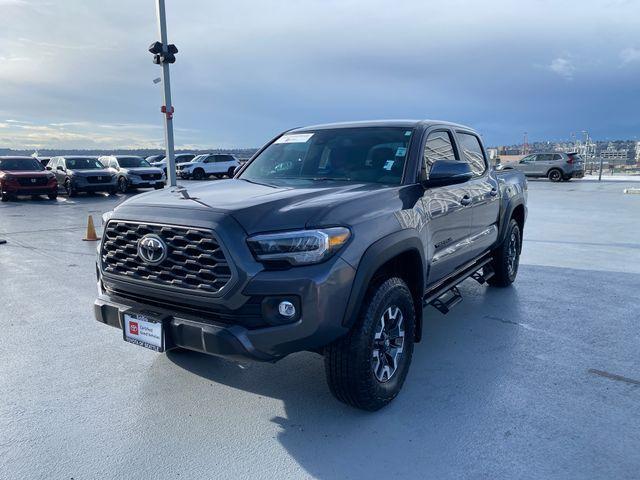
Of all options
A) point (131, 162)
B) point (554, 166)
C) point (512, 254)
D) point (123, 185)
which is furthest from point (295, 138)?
point (554, 166)

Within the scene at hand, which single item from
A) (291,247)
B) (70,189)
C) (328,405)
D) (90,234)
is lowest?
(328,405)

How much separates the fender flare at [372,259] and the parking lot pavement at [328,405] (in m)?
0.77

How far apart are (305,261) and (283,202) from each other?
1.48 feet

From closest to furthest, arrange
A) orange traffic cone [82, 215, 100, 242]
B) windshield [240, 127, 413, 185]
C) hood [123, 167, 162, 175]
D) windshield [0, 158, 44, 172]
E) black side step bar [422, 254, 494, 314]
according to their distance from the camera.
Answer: windshield [240, 127, 413, 185], black side step bar [422, 254, 494, 314], orange traffic cone [82, 215, 100, 242], windshield [0, 158, 44, 172], hood [123, 167, 162, 175]

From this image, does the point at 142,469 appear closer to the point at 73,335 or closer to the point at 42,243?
the point at 73,335

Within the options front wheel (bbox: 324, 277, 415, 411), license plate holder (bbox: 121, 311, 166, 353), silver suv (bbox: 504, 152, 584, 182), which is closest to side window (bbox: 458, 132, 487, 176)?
front wheel (bbox: 324, 277, 415, 411)

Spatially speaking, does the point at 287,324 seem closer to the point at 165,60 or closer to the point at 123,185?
the point at 165,60

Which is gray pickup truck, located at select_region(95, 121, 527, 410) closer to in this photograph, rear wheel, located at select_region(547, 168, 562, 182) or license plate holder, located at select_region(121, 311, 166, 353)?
license plate holder, located at select_region(121, 311, 166, 353)

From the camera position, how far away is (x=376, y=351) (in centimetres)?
306

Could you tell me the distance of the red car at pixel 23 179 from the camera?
683 inches

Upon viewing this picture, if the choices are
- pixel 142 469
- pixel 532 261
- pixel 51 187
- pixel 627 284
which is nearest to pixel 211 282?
pixel 142 469

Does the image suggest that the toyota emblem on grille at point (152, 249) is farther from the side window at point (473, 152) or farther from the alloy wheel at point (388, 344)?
the side window at point (473, 152)

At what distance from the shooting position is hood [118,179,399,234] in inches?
104

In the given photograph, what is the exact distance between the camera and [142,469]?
2.57 meters
